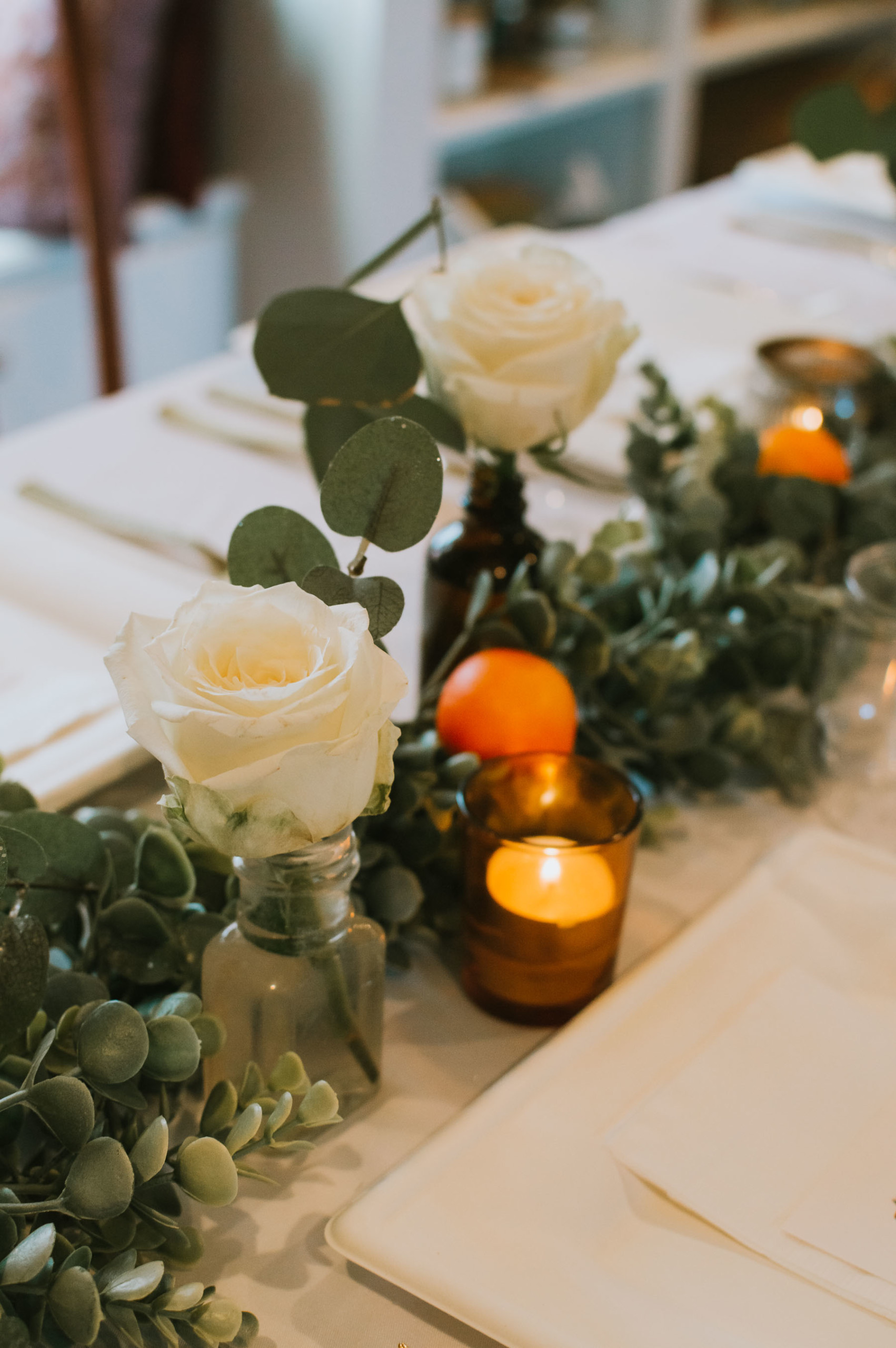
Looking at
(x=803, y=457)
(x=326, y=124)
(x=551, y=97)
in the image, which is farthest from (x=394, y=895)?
(x=551, y=97)

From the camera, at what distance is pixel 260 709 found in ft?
1.20

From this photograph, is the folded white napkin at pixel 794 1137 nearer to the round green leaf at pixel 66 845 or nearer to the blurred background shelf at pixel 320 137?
the round green leaf at pixel 66 845

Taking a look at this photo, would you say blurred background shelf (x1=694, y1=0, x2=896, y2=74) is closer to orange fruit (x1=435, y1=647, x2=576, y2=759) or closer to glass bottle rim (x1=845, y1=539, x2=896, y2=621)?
glass bottle rim (x1=845, y1=539, x2=896, y2=621)

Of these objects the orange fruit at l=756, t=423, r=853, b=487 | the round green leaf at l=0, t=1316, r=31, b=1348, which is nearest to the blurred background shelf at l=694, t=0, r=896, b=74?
the orange fruit at l=756, t=423, r=853, b=487

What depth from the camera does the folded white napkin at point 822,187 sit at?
1652 millimetres

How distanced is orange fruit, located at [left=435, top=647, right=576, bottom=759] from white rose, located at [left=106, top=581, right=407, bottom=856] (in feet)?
0.62

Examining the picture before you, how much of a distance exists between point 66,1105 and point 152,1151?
0.09 feet

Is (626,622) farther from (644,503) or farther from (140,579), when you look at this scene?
(140,579)

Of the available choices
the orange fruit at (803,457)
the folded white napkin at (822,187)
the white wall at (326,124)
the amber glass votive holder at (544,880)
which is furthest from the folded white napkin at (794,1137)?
the white wall at (326,124)

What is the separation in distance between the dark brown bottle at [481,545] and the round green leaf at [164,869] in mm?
229

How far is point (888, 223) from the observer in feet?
5.42

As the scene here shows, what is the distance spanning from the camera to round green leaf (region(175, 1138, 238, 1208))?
1.28 feet

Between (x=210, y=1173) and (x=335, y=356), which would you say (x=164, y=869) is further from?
(x=335, y=356)

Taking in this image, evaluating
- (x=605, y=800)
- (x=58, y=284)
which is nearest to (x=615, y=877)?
(x=605, y=800)
